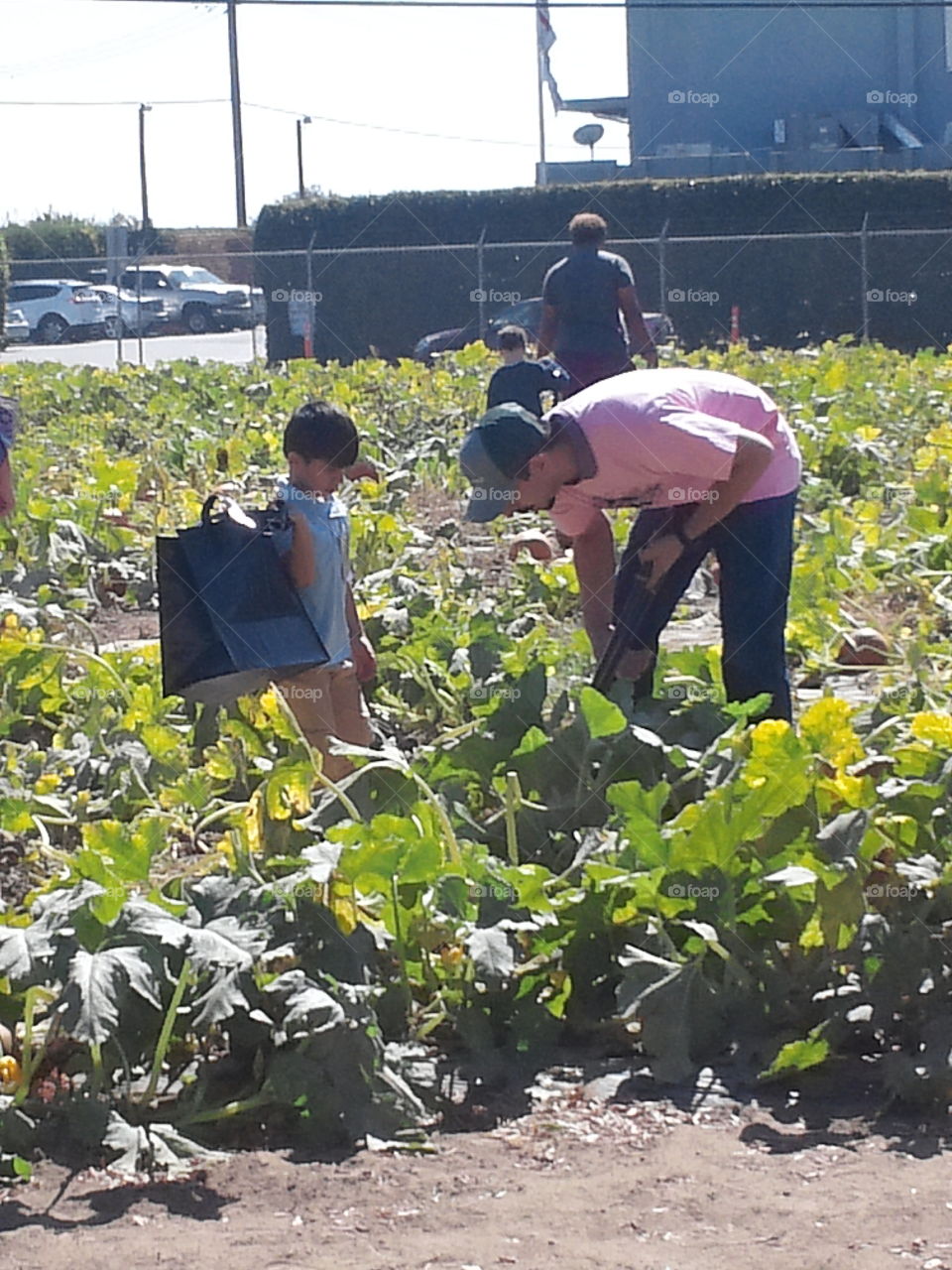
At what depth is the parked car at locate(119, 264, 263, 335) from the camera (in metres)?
44.5

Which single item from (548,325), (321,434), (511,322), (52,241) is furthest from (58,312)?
(321,434)

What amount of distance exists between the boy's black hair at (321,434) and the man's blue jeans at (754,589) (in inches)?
35.3

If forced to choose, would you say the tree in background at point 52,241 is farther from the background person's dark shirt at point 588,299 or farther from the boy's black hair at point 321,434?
the boy's black hair at point 321,434

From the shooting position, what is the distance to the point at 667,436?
4777 millimetres

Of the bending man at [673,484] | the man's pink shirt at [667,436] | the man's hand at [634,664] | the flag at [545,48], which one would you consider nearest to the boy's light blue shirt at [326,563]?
the bending man at [673,484]

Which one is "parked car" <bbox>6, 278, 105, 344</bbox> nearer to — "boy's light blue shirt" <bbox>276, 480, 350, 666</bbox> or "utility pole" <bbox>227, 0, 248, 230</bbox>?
"utility pole" <bbox>227, 0, 248, 230</bbox>

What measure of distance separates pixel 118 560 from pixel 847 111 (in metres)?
30.0

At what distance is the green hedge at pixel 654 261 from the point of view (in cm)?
2778

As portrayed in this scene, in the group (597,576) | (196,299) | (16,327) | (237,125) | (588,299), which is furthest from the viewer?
(237,125)

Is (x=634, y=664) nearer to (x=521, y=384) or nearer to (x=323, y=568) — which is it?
(x=323, y=568)

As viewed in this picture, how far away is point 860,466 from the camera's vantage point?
10.6 meters

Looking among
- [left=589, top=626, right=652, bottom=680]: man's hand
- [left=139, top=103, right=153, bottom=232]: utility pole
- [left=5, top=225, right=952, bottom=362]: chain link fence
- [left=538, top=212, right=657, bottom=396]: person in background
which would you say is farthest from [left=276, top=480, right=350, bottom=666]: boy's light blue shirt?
Result: [left=139, top=103, right=153, bottom=232]: utility pole

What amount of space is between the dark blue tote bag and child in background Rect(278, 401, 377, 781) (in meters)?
0.09

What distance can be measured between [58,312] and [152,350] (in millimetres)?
7134
